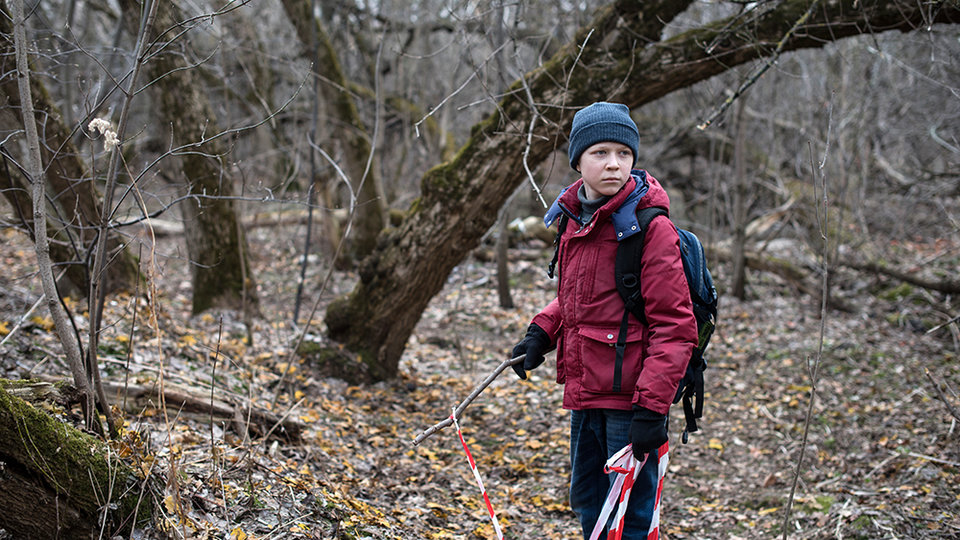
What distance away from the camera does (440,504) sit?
398cm

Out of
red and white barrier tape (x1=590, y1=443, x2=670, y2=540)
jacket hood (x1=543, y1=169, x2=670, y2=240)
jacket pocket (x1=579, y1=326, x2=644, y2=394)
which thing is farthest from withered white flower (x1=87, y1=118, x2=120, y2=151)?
red and white barrier tape (x1=590, y1=443, x2=670, y2=540)

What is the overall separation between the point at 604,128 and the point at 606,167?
0.55 ft

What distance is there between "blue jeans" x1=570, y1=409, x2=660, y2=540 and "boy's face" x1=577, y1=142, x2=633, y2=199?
0.93m

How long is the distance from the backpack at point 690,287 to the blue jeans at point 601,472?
0.69ft

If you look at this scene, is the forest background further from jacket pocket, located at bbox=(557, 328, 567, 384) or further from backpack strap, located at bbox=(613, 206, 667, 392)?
jacket pocket, located at bbox=(557, 328, 567, 384)

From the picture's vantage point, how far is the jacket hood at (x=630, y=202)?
251 centimetres

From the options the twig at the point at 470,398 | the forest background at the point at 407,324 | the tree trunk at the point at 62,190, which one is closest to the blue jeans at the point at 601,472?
the twig at the point at 470,398

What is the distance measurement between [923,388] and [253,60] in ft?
33.9

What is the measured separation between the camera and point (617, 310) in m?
2.56

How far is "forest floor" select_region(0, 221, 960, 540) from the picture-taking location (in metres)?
3.22

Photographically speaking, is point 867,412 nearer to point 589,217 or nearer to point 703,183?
point 589,217

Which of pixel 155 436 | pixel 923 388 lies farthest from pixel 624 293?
pixel 923 388

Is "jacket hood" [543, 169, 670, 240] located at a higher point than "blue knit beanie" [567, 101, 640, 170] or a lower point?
lower

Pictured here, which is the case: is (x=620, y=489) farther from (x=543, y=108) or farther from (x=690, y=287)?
(x=543, y=108)
